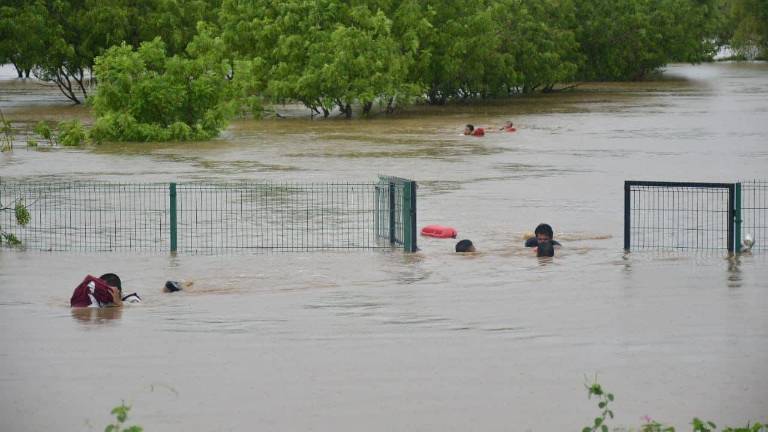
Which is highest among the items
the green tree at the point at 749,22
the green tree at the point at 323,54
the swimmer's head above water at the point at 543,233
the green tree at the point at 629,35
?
the green tree at the point at 749,22

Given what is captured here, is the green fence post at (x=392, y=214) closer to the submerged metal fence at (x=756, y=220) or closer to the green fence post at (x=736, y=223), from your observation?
the green fence post at (x=736, y=223)

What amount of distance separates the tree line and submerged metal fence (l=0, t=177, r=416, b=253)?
18091mm

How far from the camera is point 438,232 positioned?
25406 mm

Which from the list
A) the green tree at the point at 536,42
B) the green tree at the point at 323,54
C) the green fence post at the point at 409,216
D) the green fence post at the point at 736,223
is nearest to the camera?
the green fence post at the point at 736,223

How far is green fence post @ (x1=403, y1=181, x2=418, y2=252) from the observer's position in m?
22.2

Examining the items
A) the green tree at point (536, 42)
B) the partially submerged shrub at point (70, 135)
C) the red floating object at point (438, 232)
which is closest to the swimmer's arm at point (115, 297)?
the red floating object at point (438, 232)

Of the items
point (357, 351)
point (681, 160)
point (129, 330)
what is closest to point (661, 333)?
point (357, 351)

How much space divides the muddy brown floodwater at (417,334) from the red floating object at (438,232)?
1.46 ft

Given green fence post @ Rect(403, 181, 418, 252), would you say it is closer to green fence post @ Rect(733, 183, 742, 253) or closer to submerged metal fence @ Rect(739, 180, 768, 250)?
green fence post @ Rect(733, 183, 742, 253)

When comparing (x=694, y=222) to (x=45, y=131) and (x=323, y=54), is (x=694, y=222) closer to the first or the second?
(x=45, y=131)

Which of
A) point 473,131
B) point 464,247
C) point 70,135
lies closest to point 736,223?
point 464,247

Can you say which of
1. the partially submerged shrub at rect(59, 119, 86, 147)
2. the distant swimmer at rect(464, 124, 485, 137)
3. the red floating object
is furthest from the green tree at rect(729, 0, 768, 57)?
the red floating object

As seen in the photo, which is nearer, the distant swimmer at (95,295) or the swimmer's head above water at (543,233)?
the distant swimmer at (95,295)

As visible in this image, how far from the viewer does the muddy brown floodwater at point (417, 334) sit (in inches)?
492
